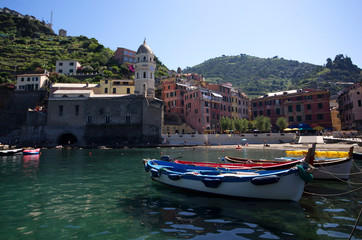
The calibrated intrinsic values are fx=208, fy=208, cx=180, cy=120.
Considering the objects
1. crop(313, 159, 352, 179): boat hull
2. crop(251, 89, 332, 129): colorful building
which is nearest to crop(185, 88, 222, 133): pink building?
crop(251, 89, 332, 129): colorful building

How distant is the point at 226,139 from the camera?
49062mm

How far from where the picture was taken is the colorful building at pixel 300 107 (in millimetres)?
54062

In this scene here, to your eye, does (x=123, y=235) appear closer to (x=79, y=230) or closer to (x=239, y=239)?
(x=79, y=230)

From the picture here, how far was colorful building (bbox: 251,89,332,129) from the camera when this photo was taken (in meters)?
54.1

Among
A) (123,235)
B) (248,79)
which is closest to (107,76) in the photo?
(123,235)

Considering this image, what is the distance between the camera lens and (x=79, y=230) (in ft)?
21.3

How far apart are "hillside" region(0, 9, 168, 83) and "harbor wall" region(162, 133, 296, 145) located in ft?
129

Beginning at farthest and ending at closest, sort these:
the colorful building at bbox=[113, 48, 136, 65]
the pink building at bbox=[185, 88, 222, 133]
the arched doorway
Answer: the colorful building at bbox=[113, 48, 136, 65]
the pink building at bbox=[185, 88, 222, 133]
the arched doorway

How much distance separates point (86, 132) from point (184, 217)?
48.4m

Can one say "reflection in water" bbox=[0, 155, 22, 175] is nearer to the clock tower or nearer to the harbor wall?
the harbor wall

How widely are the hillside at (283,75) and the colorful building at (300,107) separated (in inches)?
2512

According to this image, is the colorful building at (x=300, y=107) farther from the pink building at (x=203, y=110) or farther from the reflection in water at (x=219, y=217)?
the reflection in water at (x=219, y=217)

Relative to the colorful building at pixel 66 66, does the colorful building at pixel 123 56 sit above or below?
above

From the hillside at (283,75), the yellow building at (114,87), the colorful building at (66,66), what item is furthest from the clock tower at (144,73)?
the hillside at (283,75)
